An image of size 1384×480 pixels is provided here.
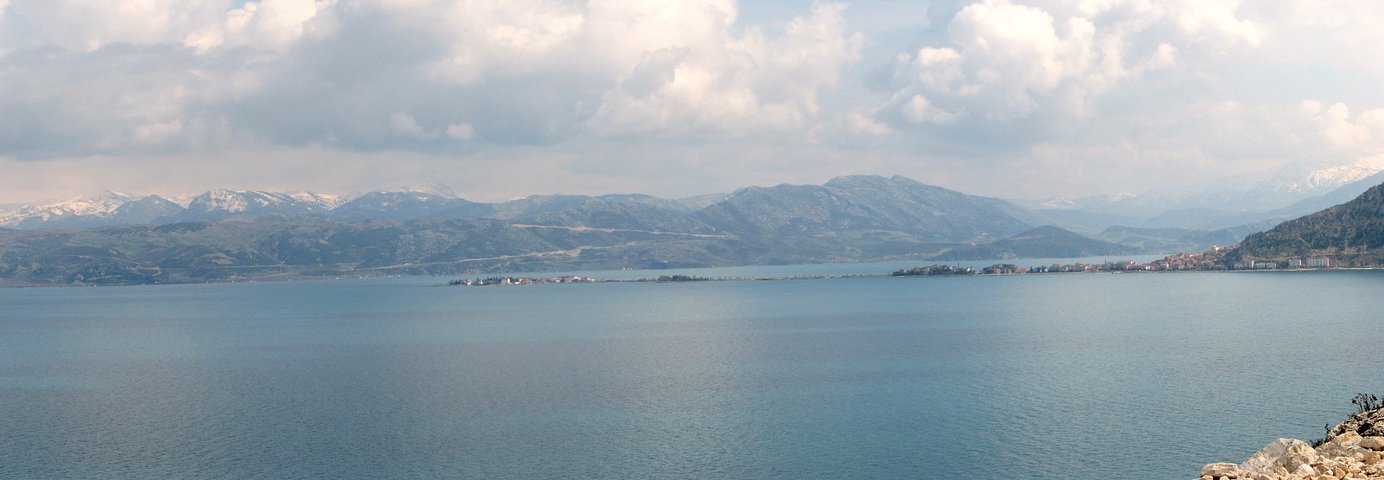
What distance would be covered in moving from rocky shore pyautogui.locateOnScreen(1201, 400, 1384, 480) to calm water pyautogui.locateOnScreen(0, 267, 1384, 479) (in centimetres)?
2215

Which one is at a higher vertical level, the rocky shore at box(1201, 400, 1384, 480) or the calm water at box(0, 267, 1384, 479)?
the rocky shore at box(1201, 400, 1384, 480)

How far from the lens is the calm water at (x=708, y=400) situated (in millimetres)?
64125

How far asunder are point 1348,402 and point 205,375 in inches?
3995

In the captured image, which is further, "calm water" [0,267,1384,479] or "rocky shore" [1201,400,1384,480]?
"calm water" [0,267,1384,479]

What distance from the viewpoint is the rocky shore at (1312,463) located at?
33250mm

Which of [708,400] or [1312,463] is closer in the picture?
[1312,463]

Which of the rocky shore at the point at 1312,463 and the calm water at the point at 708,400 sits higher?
the rocky shore at the point at 1312,463

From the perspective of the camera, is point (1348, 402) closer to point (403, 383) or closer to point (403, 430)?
point (403, 430)

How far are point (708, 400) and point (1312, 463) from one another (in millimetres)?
54391

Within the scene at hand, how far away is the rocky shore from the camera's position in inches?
1309

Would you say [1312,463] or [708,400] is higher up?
[1312,463]

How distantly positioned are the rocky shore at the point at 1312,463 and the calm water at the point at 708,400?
22152 mm

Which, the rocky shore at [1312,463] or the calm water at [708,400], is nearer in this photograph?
the rocky shore at [1312,463]

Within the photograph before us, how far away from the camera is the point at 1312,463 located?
3431 cm
